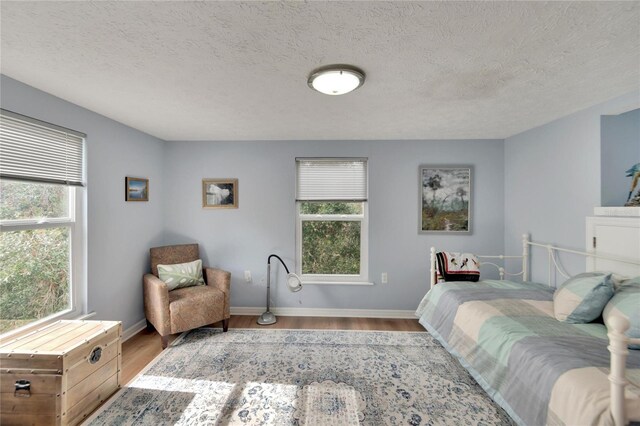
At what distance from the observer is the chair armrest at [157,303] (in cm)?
271

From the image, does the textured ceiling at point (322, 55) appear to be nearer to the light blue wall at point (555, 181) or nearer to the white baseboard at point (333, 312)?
the light blue wall at point (555, 181)

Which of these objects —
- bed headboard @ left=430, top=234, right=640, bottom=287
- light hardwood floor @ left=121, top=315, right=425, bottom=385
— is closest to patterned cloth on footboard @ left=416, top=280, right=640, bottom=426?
bed headboard @ left=430, top=234, right=640, bottom=287

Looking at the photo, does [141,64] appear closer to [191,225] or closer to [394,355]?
[191,225]

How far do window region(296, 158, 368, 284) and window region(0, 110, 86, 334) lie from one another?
227cm

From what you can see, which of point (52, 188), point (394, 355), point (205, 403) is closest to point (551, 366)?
point (394, 355)

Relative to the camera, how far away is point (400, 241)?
11.7ft

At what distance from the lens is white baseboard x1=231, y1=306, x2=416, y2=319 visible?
11.7 ft

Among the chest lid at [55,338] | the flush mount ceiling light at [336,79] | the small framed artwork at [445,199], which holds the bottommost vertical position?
the chest lid at [55,338]

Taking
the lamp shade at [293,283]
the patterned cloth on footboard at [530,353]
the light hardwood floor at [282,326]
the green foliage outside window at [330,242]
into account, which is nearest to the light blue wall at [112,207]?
the light hardwood floor at [282,326]

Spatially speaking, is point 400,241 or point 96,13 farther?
point 400,241

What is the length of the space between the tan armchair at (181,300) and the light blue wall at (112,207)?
0.20m

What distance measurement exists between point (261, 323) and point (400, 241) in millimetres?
2064

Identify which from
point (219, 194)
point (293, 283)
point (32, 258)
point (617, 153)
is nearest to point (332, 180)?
point (293, 283)

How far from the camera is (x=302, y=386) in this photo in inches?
85.3
